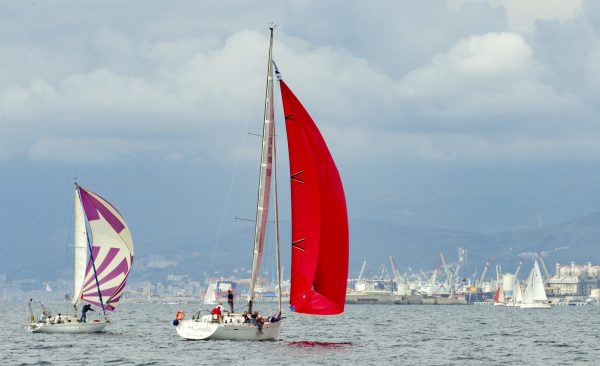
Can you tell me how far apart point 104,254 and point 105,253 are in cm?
11

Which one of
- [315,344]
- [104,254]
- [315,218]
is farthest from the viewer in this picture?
[104,254]

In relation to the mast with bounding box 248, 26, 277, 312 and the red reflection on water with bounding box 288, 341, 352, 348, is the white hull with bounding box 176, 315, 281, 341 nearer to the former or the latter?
the mast with bounding box 248, 26, 277, 312

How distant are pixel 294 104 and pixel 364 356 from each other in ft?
46.9

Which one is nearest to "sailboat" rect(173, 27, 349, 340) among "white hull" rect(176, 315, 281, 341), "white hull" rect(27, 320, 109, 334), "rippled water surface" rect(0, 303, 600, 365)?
"rippled water surface" rect(0, 303, 600, 365)

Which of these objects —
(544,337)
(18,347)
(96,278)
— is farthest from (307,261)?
(544,337)

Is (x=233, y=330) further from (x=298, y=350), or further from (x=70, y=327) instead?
(x=70, y=327)

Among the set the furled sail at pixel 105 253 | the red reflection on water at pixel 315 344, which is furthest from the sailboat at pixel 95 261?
the red reflection on water at pixel 315 344

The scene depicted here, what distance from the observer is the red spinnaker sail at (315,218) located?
6806 centimetres

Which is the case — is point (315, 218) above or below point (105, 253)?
above

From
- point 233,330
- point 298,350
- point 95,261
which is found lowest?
point 298,350

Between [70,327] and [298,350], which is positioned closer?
[298,350]

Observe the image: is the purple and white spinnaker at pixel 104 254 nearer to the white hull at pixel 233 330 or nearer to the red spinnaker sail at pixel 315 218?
the white hull at pixel 233 330

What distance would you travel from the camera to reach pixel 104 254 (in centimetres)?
9494

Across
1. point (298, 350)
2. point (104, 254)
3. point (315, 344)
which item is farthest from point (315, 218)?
point (104, 254)
